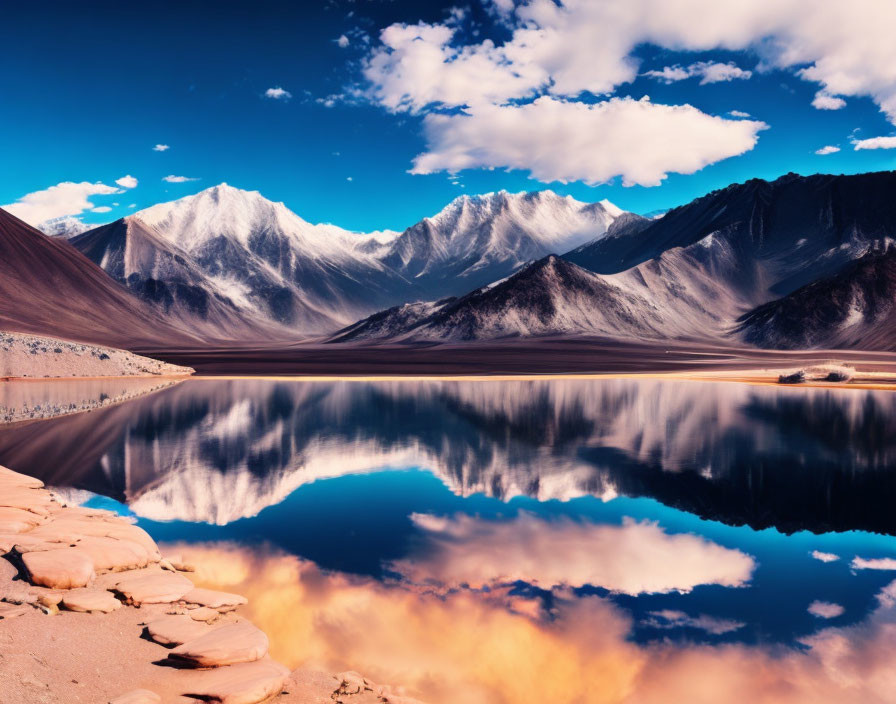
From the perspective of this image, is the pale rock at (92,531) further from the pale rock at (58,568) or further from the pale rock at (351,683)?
the pale rock at (351,683)

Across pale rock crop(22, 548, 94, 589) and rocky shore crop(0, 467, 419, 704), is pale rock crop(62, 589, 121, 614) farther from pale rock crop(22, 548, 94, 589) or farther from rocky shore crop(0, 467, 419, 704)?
pale rock crop(22, 548, 94, 589)

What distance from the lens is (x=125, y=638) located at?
850cm

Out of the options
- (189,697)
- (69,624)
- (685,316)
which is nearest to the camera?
(189,697)

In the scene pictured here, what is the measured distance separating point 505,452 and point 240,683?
17927mm

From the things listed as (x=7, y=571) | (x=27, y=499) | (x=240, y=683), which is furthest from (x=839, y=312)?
(x=7, y=571)

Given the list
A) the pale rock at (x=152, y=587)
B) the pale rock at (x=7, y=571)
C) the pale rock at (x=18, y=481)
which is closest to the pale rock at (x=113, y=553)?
the pale rock at (x=152, y=587)

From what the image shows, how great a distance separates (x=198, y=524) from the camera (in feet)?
51.2

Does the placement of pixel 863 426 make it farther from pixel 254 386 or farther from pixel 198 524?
pixel 254 386

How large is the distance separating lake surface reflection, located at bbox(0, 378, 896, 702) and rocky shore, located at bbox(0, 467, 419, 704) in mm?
898

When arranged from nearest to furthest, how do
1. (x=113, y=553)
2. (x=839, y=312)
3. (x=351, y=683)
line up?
(x=351, y=683), (x=113, y=553), (x=839, y=312)

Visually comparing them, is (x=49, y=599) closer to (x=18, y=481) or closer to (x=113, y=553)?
(x=113, y=553)

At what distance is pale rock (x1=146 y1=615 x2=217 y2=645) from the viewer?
8.56m

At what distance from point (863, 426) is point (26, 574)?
114 ft

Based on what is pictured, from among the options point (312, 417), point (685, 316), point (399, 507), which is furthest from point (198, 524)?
point (685, 316)
